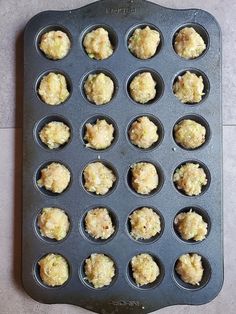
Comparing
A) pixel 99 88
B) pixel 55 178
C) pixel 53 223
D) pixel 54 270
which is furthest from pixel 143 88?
pixel 54 270

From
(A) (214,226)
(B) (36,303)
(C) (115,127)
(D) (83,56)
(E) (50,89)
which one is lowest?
(B) (36,303)

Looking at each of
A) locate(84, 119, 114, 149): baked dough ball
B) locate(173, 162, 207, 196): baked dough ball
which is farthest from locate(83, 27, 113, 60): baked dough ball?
locate(173, 162, 207, 196): baked dough ball

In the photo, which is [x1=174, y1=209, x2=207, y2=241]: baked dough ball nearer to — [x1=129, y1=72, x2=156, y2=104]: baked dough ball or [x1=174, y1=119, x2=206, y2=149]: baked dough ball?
[x1=174, y1=119, x2=206, y2=149]: baked dough ball

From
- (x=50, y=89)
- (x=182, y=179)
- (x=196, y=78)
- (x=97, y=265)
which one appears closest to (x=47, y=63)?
(x=50, y=89)

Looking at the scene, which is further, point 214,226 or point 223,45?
point 223,45

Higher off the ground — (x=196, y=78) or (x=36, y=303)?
(x=196, y=78)

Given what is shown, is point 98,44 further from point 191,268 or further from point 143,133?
point 191,268

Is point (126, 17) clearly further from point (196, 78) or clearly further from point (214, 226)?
point (214, 226)
